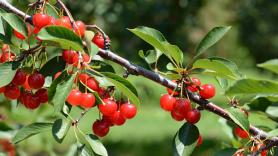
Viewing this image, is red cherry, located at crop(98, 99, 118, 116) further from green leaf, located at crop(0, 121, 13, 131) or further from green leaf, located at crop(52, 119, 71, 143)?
green leaf, located at crop(0, 121, 13, 131)

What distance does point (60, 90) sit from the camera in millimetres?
1354

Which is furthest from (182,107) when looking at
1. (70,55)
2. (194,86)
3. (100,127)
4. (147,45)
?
(147,45)

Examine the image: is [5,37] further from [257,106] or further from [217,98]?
[217,98]

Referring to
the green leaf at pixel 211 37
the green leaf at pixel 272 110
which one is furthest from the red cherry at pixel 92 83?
the green leaf at pixel 272 110

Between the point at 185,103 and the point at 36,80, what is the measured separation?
0.42 m

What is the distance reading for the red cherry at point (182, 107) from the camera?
Result: 1535mm

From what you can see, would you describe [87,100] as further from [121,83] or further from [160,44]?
[160,44]

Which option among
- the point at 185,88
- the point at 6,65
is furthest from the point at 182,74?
the point at 6,65

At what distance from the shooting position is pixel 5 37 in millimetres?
1565

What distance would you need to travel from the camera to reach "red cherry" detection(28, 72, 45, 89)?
1476 mm

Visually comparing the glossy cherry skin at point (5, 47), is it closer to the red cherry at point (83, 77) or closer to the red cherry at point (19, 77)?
the red cherry at point (19, 77)

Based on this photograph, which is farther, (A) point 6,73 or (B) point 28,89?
(B) point 28,89

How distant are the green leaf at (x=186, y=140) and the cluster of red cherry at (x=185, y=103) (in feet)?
0.08

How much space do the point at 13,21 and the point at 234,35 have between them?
23508 mm
